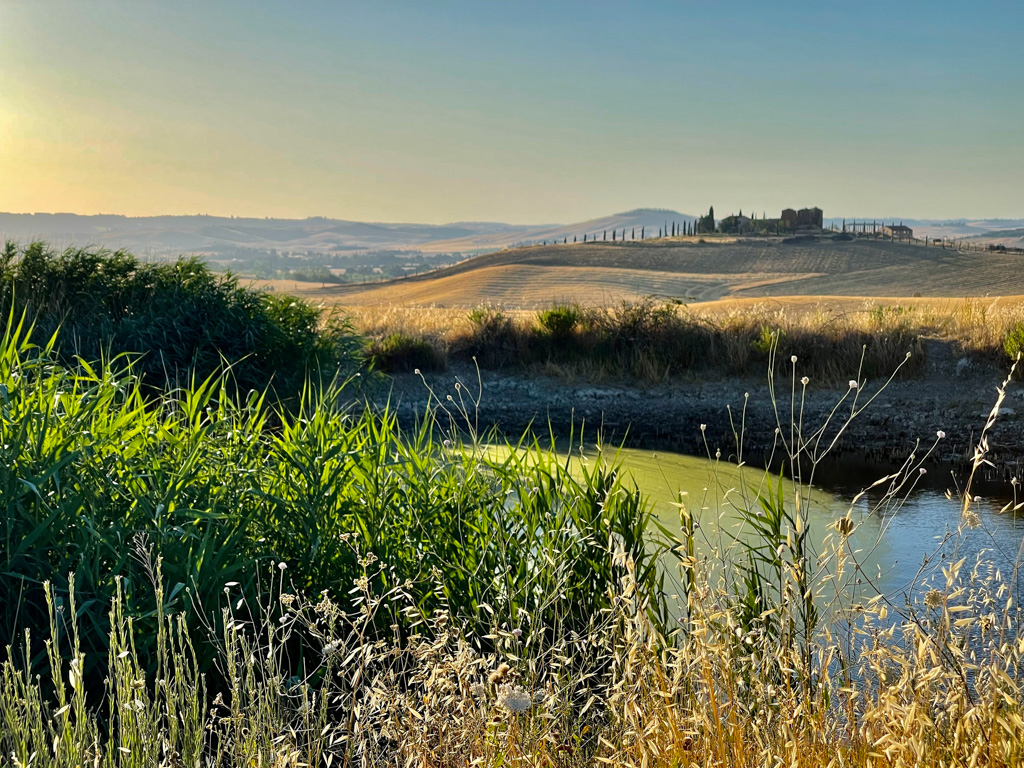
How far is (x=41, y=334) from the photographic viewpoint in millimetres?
10336

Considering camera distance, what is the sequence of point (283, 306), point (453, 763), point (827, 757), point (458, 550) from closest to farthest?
point (827, 757) → point (453, 763) → point (458, 550) → point (283, 306)

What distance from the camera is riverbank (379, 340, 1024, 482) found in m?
12.2

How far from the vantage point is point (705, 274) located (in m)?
61.1

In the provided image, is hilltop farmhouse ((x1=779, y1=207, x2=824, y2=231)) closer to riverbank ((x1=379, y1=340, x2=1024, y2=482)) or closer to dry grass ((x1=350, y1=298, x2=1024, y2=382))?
dry grass ((x1=350, y1=298, x2=1024, y2=382))

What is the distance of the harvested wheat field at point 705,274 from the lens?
160ft

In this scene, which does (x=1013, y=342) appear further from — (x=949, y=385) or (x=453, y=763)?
(x=453, y=763)

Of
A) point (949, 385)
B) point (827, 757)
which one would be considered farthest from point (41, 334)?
point (949, 385)

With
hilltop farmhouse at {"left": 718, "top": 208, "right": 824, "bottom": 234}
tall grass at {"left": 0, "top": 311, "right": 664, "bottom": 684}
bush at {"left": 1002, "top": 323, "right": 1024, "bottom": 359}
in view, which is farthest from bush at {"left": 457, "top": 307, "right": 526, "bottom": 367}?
hilltop farmhouse at {"left": 718, "top": 208, "right": 824, "bottom": 234}

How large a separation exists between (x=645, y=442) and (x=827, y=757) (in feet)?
34.9

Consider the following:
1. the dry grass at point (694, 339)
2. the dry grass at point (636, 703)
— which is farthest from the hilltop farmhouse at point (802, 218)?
the dry grass at point (636, 703)

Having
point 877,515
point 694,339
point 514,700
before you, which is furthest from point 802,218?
point 514,700

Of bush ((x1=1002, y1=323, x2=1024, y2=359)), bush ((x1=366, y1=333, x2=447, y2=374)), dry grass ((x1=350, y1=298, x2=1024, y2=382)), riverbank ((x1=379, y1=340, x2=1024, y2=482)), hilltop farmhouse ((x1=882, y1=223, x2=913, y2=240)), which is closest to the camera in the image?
riverbank ((x1=379, y1=340, x2=1024, y2=482))

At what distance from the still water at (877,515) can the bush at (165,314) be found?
12.7 ft

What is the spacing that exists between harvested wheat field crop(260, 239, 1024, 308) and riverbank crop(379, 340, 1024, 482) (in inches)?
1041
